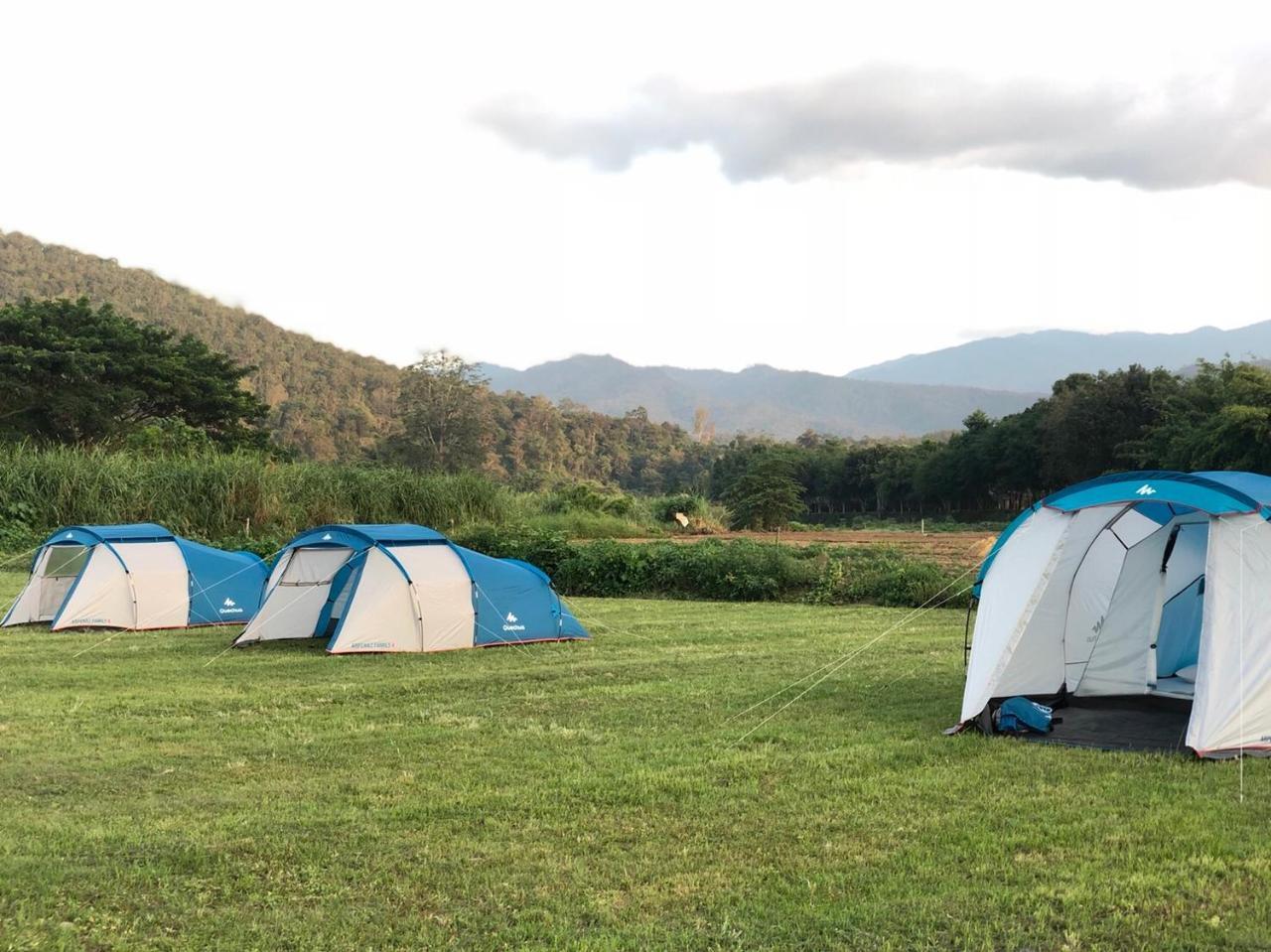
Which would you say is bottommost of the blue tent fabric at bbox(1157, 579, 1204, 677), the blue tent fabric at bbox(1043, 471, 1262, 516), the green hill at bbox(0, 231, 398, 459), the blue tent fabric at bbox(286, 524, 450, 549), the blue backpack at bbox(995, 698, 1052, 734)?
the blue backpack at bbox(995, 698, 1052, 734)

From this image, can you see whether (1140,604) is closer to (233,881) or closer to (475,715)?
(475,715)

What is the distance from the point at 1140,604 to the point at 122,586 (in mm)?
12224

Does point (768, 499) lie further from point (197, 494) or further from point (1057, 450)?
point (197, 494)

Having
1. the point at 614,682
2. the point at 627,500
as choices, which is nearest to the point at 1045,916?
the point at 614,682

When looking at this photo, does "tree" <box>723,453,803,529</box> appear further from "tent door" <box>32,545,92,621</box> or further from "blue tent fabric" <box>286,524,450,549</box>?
"blue tent fabric" <box>286,524,450,549</box>

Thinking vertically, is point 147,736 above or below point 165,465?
below

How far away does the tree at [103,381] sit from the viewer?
41.3 m

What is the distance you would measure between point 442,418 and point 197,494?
150ft

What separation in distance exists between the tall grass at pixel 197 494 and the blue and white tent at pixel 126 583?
9.29 meters

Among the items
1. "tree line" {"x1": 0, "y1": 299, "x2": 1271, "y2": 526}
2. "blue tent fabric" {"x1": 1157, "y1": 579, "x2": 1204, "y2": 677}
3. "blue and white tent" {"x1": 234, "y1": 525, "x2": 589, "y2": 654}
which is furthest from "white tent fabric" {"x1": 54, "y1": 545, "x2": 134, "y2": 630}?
"tree line" {"x1": 0, "y1": 299, "x2": 1271, "y2": 526}

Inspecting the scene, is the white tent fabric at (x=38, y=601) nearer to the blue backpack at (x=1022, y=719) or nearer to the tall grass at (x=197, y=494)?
the tall grass at (x=197, y=494)

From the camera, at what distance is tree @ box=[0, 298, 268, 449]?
→ 41.3 metres

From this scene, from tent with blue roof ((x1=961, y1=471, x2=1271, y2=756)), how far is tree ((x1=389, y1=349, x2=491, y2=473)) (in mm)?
59742

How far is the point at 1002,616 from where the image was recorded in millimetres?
8742
